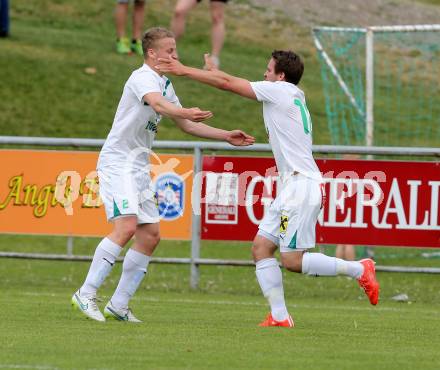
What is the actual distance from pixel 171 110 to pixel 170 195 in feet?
14.0

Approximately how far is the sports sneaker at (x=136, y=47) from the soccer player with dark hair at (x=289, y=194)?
14704 millimetres

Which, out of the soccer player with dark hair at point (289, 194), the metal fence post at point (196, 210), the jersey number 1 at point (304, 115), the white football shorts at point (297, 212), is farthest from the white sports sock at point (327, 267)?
the metal fence post at point (196, 210)

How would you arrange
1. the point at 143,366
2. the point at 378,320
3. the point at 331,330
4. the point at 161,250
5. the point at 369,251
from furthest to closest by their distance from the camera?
1. the point at 161,250
2. the point at 369,251
3. the point at 378,320
4. the point at 331,330
5. the point at 143,366

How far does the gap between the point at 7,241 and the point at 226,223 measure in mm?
5139

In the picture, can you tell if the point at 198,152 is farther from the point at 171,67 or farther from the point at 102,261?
the point at 171,67

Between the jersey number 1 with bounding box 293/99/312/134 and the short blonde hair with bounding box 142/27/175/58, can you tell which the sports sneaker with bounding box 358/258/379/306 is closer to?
the jersey number 1 with bounding box 293/99/312/134

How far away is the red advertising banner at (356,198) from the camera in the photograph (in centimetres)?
1338

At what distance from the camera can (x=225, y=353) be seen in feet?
26.6

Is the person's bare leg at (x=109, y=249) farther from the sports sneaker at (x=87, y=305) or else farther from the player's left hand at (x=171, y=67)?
the player's left hand at (x=171, y=67)

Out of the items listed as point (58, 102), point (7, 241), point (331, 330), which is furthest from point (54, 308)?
point (58, 102)

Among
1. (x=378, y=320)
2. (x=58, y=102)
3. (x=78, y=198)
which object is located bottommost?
(x=378, y=320)

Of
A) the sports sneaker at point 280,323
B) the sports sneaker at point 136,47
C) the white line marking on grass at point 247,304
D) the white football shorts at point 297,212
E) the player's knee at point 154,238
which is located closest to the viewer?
the white football shorts at point 297,212

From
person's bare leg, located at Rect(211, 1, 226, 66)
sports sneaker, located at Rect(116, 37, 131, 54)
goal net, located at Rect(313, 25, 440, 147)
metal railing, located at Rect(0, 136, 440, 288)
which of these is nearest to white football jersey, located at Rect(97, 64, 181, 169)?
metal railing, located at Rect(0, 136, 440, 288)

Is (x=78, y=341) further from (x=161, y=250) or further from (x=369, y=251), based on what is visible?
(x=161, y=250)
